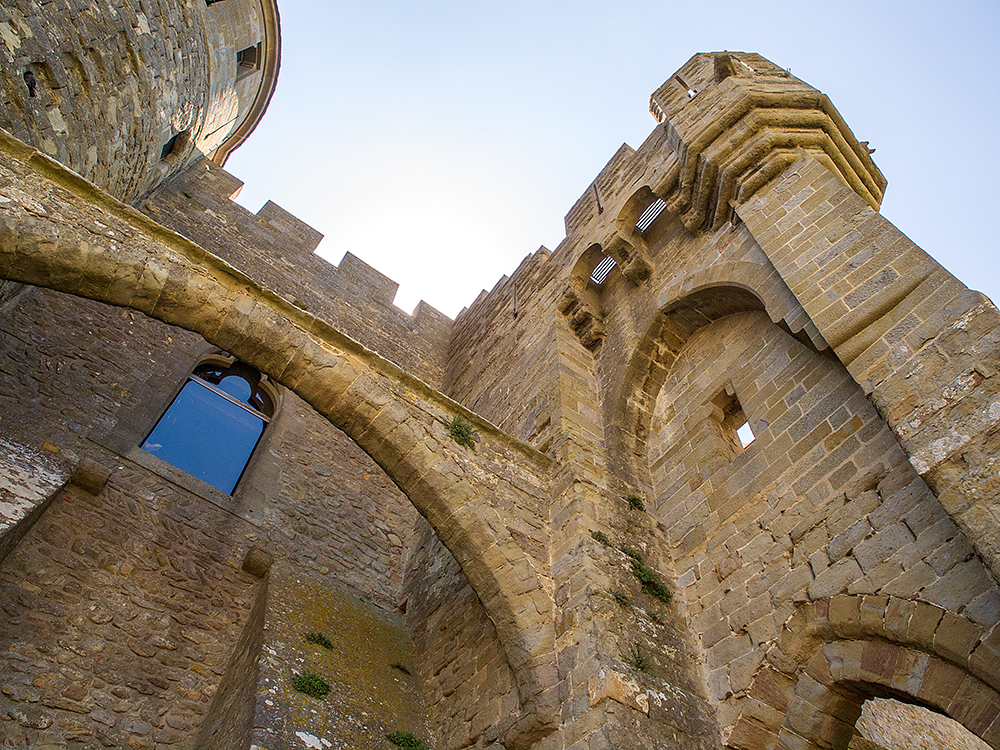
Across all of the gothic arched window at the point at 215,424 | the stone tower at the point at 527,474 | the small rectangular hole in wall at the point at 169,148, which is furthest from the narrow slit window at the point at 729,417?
the small rectangular hole in wall at the point at 169,148

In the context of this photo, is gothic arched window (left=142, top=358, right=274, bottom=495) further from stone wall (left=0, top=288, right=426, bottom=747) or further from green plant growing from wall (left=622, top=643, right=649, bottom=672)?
green plant growing from wall (left=622, top=643, right=649, bottom=672)

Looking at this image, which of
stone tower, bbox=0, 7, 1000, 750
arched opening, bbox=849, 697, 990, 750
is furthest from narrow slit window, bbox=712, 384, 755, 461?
arched opening, bbox=849, 697, 990, 750

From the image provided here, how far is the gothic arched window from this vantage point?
21.0ft

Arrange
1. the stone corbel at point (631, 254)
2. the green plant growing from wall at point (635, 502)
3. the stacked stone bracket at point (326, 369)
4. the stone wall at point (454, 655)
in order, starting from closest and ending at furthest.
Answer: the stacked stone bracket at point (326, 369) < the stone wall at point (454, 655) < the green plant growing from wall at point (635, 502) < the stone corbel at point (631, 254)

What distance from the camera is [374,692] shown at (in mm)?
4758

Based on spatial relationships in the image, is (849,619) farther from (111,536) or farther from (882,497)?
(111,536)

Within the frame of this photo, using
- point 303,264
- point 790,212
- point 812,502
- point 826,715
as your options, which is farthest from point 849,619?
point 303,264

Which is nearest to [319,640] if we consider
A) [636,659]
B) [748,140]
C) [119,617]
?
[119,617]

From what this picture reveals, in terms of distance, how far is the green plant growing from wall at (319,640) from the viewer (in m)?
4.86

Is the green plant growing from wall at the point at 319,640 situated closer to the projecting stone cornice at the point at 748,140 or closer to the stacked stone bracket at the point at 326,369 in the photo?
the stacked stone bracket at the point at 326,369

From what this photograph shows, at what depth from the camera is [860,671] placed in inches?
132

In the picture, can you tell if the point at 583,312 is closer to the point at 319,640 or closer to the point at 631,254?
the point at 631,254

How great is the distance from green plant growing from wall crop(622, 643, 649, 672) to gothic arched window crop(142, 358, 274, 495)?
14.4ft

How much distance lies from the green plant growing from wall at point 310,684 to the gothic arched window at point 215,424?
2.73 meters
